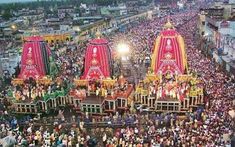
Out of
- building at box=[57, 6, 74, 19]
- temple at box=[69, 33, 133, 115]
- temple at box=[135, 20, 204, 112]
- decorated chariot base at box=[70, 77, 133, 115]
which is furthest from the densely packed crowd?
building at box=[57, 6, 74, 19]

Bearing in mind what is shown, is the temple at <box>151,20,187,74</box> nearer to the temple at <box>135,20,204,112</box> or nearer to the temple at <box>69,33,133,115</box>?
the temple at <box>135,20,204,112</box>

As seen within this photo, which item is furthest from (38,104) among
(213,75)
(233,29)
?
(233,29)

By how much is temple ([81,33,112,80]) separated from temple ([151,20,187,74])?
14.4 feet

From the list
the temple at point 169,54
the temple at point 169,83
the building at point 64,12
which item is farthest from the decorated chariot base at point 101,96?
the building at point 64,12

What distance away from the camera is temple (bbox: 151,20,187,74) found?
1339 inches

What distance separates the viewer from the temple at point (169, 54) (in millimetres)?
34000

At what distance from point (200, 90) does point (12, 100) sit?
654 inches

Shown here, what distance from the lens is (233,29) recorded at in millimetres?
48031

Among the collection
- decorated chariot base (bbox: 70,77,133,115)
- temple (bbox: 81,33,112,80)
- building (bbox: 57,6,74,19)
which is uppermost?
temple (bbox: 81,33,112,80)

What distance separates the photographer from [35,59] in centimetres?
3672

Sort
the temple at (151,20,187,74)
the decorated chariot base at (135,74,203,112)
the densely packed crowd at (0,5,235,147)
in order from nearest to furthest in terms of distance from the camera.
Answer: the densely packed crowd at (0,5,235,147) < the decorated chariot base at (135,74,203,112) < the temple at (151,20,187,74)

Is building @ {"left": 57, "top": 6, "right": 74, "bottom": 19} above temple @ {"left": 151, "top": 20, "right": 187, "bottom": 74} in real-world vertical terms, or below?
below

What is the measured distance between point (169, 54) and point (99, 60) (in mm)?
6226

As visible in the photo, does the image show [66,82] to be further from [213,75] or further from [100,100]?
[213,75]
